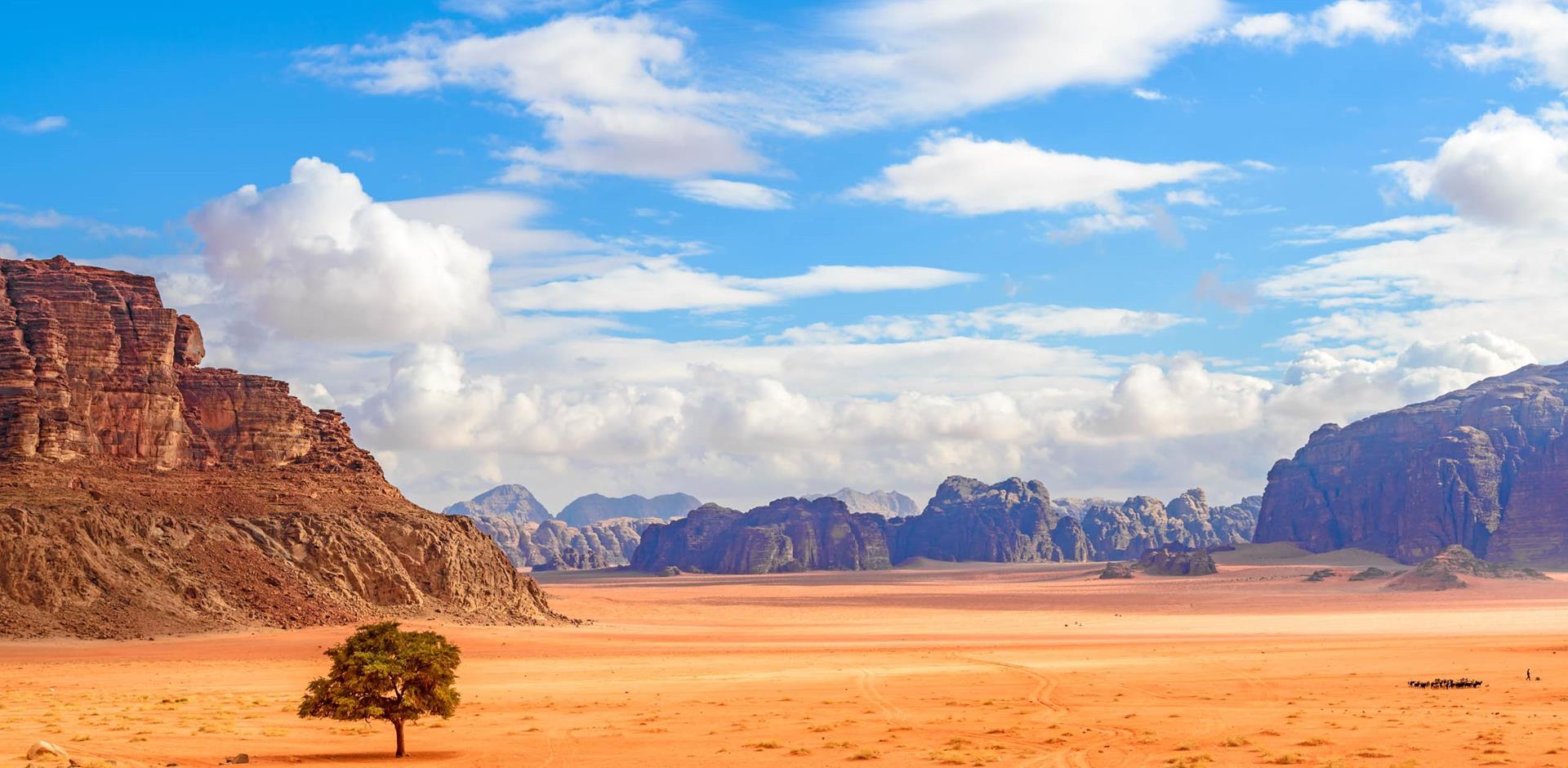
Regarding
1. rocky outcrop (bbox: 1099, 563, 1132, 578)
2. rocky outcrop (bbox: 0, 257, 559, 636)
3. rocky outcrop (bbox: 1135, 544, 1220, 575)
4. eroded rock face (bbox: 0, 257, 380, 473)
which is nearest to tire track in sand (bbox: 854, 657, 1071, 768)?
rocky outcrop (bbox: 0, 257, 559, 636)

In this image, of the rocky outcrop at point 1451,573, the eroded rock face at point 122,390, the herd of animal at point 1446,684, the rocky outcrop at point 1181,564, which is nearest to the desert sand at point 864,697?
the herd of animal at point 1446,684

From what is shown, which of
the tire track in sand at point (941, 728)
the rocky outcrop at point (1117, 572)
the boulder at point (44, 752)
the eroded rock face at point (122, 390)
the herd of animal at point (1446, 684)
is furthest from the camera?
the rocky outcrop at point (1117, 572)

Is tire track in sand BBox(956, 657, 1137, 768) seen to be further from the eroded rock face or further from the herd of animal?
the eroded rock face

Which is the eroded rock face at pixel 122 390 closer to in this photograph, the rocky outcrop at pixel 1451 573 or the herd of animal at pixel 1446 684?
the herd of animal at pixel 1446 684

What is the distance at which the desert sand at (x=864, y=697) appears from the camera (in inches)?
1220

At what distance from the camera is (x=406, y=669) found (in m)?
30.5

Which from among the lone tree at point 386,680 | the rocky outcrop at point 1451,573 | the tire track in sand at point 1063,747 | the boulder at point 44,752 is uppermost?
the lone tree at point 386,680

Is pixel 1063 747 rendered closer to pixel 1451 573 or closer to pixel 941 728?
pixel 941 728

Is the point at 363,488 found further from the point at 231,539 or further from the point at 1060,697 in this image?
the point at 1060,697

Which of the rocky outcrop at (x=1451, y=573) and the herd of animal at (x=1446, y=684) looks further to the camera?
the rocky outcrop at (x=1451, y=573)

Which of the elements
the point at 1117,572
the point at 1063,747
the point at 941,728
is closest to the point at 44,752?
the point at 941,728

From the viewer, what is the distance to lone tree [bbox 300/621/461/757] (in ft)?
98.5

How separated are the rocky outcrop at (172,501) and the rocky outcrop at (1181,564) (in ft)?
→ 369

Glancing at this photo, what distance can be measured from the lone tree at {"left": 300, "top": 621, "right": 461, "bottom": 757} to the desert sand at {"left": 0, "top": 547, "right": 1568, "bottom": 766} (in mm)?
1343
